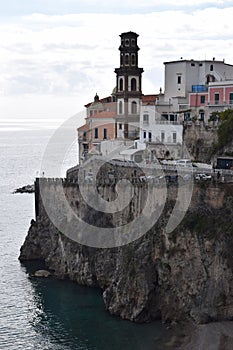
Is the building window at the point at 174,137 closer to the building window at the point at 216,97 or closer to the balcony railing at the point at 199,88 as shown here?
the building window at the point at 216,97

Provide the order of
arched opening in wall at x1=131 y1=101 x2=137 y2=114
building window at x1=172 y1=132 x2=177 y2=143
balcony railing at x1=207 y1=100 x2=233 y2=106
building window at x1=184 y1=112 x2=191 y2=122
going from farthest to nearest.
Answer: arched opening in wall at x1=131 y1=101 x2=137 y2=114
building window at x1=184 y1=112 x2=191 y2=122
building window at x1=172 y1=132 x2=177 y2=143
balcony railing at x1=207 y1=100 x2=233 y2=106

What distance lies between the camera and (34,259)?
73.6 meters

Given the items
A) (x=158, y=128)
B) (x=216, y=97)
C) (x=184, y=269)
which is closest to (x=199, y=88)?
(x=216, y=97)

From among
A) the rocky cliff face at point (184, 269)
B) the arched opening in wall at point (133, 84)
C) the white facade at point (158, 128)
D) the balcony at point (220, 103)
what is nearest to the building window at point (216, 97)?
the balcony at point (220, 103)

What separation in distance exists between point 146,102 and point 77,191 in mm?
21671

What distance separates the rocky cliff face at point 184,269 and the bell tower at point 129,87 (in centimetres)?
3159

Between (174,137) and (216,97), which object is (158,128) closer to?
(174,137)

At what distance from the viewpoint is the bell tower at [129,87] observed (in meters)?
86.8

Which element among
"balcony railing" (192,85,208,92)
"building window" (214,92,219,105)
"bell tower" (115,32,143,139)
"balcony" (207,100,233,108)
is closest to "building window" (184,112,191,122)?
"balcony" (207,100,233,108)

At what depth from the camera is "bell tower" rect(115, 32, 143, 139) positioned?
285 ft

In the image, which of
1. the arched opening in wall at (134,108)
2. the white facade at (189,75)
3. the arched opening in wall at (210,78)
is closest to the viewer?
the arched opening in wall at (210,78)

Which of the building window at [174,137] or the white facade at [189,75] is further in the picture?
the white facade at [189,75]

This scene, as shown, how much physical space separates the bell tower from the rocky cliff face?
31.6 m

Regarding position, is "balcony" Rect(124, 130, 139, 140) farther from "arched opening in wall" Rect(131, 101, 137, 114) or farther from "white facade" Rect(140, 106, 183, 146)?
"white facade" Rect(140, 106, 183, 146)
